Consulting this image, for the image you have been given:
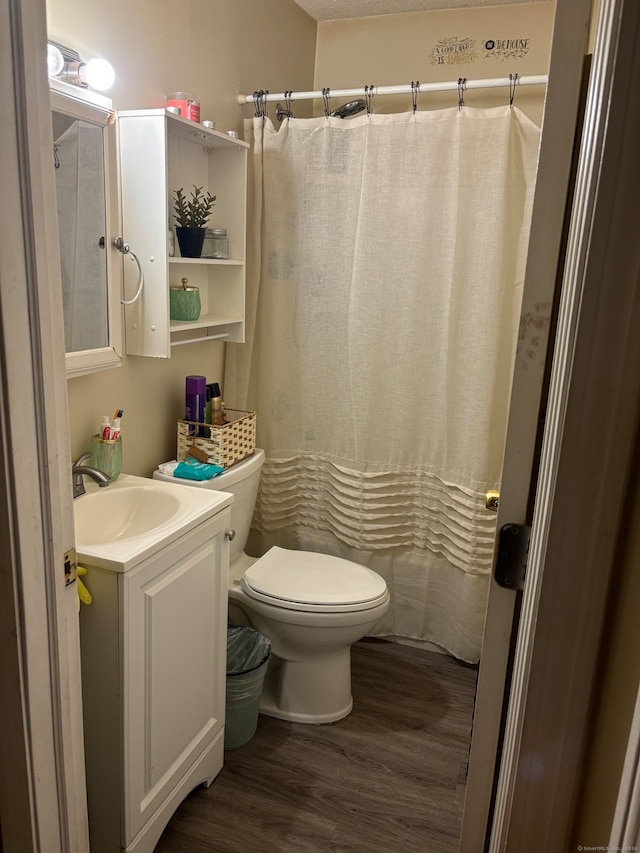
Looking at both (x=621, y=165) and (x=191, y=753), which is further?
(x=191, y=753)

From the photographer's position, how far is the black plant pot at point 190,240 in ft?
6.72

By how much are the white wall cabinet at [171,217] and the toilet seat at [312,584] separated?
0.77m

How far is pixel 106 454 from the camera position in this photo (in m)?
1.84

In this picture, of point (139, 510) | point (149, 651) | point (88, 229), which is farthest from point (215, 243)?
point (149, 651)

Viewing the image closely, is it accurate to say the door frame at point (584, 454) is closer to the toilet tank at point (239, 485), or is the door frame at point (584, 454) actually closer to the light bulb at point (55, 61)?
the light bulb at point (55, 61)

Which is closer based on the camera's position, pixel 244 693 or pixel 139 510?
pixel 139 510

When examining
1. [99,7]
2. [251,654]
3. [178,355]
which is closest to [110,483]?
[178,355]

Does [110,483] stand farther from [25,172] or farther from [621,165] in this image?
[621,165]

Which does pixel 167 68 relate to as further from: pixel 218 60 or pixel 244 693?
pixel 244 693

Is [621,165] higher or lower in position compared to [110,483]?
higher

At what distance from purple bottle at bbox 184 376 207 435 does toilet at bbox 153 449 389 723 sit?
21cm

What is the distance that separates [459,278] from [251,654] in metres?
1.43

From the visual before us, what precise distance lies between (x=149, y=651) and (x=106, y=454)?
57 cm

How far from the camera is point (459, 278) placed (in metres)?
2.29
